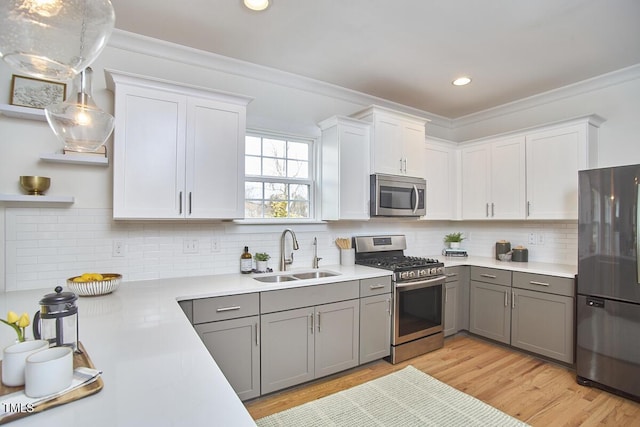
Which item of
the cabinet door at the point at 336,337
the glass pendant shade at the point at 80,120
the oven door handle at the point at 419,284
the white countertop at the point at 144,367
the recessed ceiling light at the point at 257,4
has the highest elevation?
the recessed ceiling light at the point at 257,4

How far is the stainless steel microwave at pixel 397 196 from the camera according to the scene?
127 inches

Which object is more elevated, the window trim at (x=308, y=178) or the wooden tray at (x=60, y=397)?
the window trim at (x=308, y=178)

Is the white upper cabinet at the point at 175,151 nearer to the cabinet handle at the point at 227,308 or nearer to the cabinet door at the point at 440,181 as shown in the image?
the cabinet handle at the point at 227,308

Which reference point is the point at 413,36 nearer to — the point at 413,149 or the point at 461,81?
the point at 461,81

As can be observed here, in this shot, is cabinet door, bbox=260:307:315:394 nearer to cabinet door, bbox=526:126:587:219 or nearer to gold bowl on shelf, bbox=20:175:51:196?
gold bowl on shelf, bbox=20:175:51:196

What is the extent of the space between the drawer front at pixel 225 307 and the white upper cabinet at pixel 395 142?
5.68 feet

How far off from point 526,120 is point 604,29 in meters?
1.48

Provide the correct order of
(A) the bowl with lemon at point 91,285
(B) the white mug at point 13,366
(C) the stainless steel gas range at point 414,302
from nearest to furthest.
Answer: (B) the white mug at point 13,366, (A) the bowl with lemon at point 91,285, (C) the stainless steel gas range at point 414,302

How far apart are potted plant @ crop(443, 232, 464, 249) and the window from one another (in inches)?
79.6

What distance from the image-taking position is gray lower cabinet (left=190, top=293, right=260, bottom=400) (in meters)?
2.14

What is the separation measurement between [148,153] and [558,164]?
362 cm

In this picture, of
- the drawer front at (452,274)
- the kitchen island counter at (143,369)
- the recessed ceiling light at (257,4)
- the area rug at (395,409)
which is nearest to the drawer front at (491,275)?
the drawer front at (452,274)

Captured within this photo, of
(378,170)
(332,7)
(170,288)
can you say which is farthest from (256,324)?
(332,7)

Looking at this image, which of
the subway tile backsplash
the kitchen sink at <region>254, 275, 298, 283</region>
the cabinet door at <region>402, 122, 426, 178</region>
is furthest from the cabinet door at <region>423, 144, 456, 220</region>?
the kitchen sink at <region>254, 275, 298, 283</region>
